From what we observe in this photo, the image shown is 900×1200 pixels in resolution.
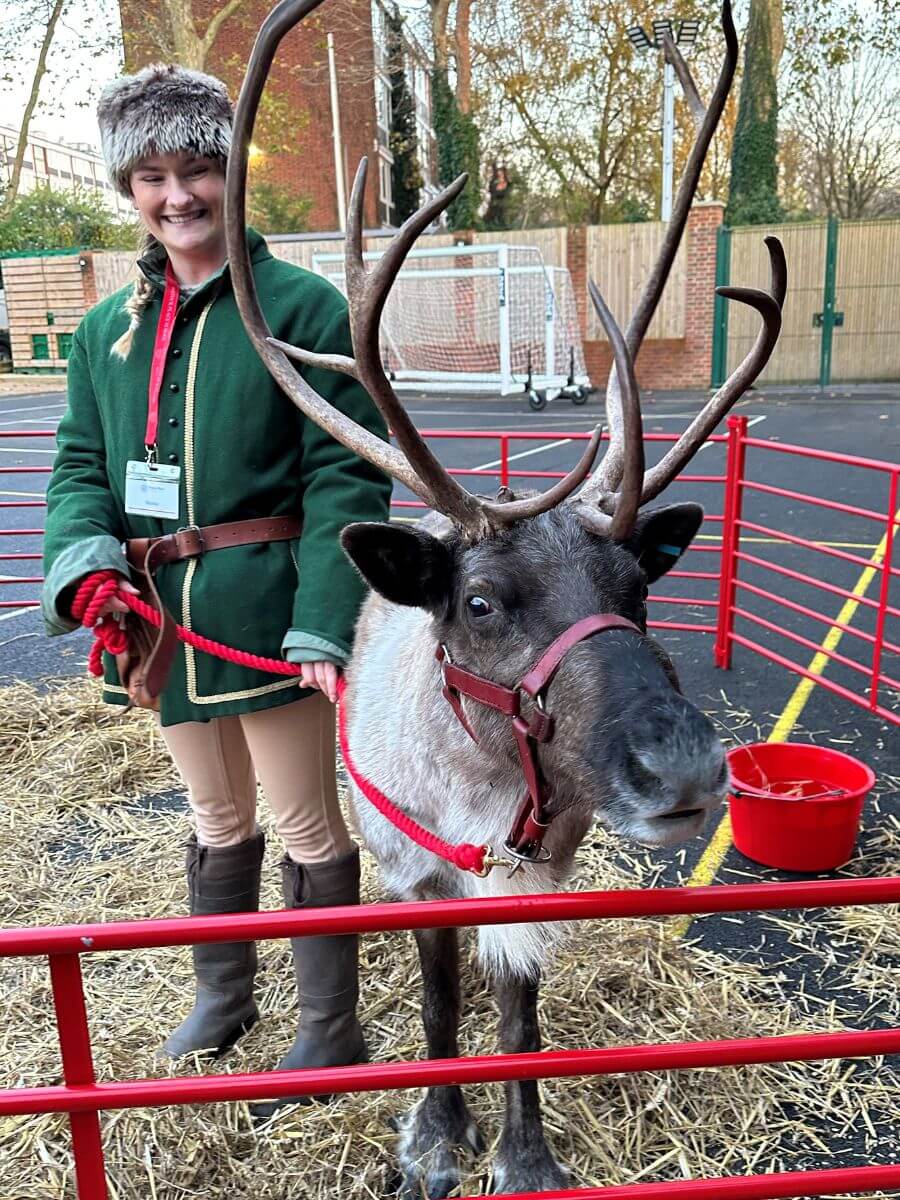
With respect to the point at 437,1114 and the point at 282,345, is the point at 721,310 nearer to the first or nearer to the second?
the point at 282,345

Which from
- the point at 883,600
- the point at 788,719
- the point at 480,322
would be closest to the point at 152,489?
the point at 883,600

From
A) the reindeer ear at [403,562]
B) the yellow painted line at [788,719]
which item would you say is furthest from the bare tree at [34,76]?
the reindeer ear at [403,562]

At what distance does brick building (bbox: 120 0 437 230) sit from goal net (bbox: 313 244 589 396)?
23.2ft

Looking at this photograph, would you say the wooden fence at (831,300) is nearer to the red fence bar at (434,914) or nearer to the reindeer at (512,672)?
the reindeer at (512,672)

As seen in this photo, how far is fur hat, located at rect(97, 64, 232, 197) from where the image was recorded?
7.34 feet

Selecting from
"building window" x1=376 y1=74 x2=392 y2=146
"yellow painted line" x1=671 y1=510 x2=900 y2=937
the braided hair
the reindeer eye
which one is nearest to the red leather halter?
the reindeer eye

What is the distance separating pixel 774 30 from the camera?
2167 cm

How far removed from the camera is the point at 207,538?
7.98 feet

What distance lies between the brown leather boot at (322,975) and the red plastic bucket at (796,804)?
1.58 meters

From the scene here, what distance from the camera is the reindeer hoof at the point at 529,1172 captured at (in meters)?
2.40

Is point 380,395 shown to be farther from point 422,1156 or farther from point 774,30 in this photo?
point 774,30

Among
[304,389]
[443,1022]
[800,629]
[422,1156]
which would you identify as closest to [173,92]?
[304,389]

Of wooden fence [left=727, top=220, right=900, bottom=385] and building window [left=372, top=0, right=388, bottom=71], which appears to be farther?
building window [left=372, top=0, right=388, bottom=71]

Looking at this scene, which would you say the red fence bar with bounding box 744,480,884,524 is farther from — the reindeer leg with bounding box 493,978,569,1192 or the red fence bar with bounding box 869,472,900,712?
the reindeer leg with bounding box 493,978,569,1192
